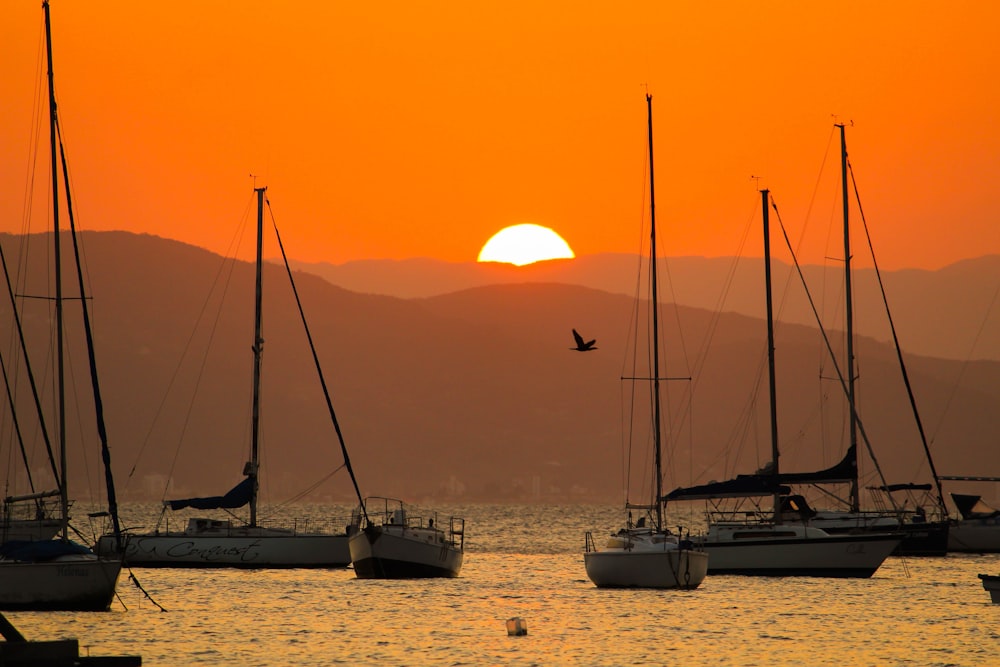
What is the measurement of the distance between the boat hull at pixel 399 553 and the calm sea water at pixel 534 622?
0.58 m

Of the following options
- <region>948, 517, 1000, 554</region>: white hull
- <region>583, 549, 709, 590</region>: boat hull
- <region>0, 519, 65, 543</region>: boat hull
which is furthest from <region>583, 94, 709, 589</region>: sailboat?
<region>948, 517, 1000, 554</region>: white hull

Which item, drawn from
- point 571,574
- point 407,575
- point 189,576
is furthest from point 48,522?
point 571,574

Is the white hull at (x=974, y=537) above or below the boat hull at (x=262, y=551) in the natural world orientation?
above

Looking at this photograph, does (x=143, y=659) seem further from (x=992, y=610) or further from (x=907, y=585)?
(x=907, y=585)

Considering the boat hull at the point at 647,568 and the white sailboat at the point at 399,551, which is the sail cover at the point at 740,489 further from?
the white sailboat at the point at 399,551

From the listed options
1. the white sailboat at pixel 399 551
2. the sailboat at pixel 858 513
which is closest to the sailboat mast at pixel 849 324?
the sailboat at pixel 858 513

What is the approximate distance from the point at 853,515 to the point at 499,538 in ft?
262

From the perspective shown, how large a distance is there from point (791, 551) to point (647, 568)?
10097 millimetres

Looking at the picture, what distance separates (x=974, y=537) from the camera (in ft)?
306

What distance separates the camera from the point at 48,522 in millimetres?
64812

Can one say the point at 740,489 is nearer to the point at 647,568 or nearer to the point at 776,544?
the point at 776,544

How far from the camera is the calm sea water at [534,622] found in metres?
41.4

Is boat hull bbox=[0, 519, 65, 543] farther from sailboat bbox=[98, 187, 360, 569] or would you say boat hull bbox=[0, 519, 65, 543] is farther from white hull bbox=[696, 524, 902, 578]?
white hull bbox=[696, 524, 902, 578]

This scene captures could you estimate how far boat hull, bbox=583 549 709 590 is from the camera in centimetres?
5731
